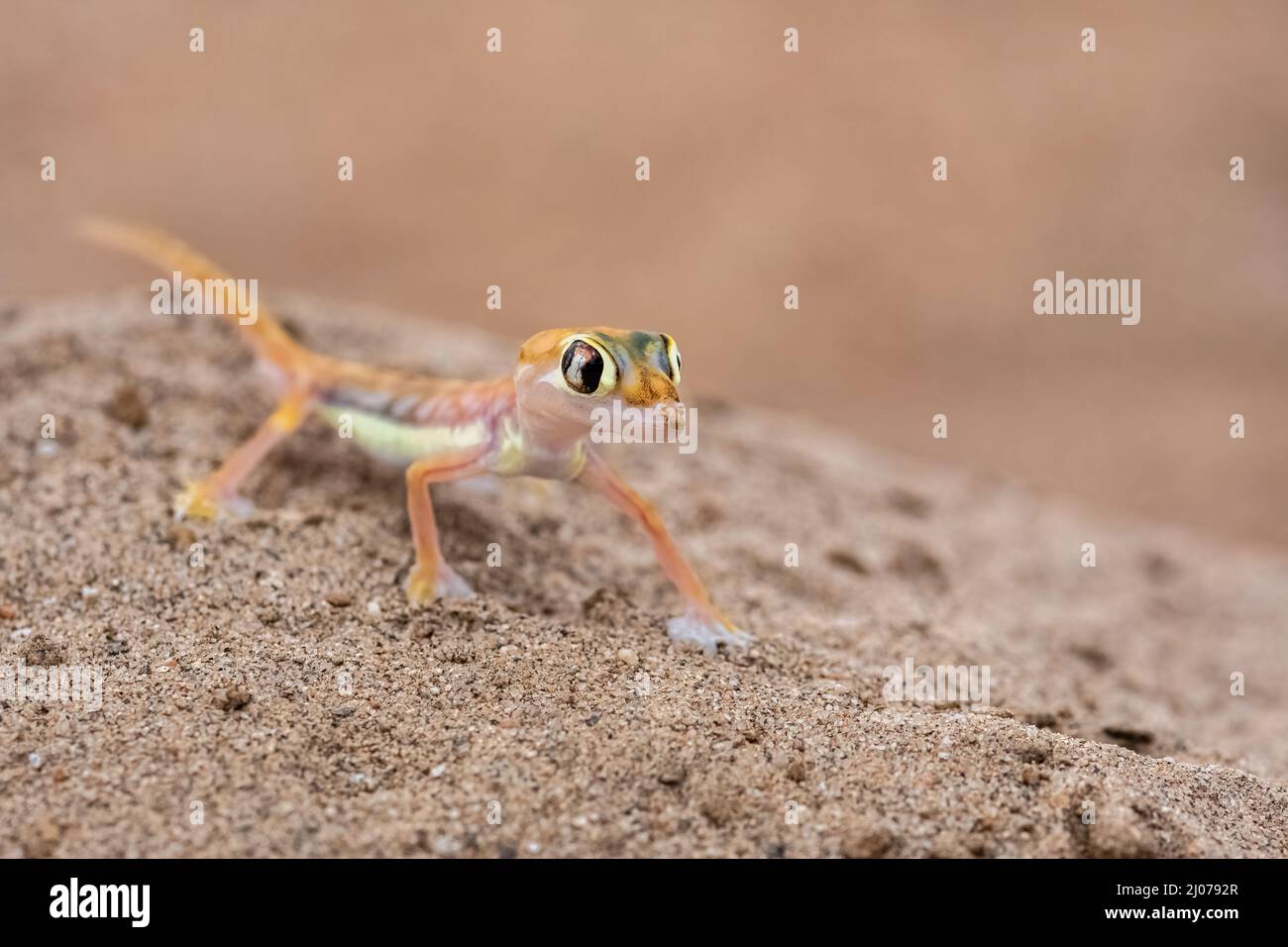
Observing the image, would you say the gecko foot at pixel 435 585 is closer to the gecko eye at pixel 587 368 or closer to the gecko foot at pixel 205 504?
the gecko foot at pixel 205 504

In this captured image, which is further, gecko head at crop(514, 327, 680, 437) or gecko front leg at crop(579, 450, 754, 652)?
gecko front leg at crop(579, 450, 754, 652)

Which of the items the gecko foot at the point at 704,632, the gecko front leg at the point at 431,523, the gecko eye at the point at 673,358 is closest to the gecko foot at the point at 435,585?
the gecko front leg at the point at 431,523

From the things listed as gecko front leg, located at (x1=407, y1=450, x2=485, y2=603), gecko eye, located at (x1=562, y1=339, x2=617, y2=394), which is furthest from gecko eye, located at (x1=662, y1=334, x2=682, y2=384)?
gecko front leg, located at (x1=407, y1=450, x2=485, y2=603)

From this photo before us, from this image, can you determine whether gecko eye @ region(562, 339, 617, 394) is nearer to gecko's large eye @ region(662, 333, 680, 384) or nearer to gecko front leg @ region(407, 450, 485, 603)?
gecko's large eye @ region(662, 333, 680, 384)

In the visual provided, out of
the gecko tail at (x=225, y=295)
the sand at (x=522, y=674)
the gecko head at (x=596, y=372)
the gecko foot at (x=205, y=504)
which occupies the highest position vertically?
the gecko tail at (x=225, y=295)

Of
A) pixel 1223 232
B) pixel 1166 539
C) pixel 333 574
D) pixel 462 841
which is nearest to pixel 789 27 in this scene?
pixel 1223 232

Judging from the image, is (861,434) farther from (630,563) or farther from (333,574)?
(333,574)
